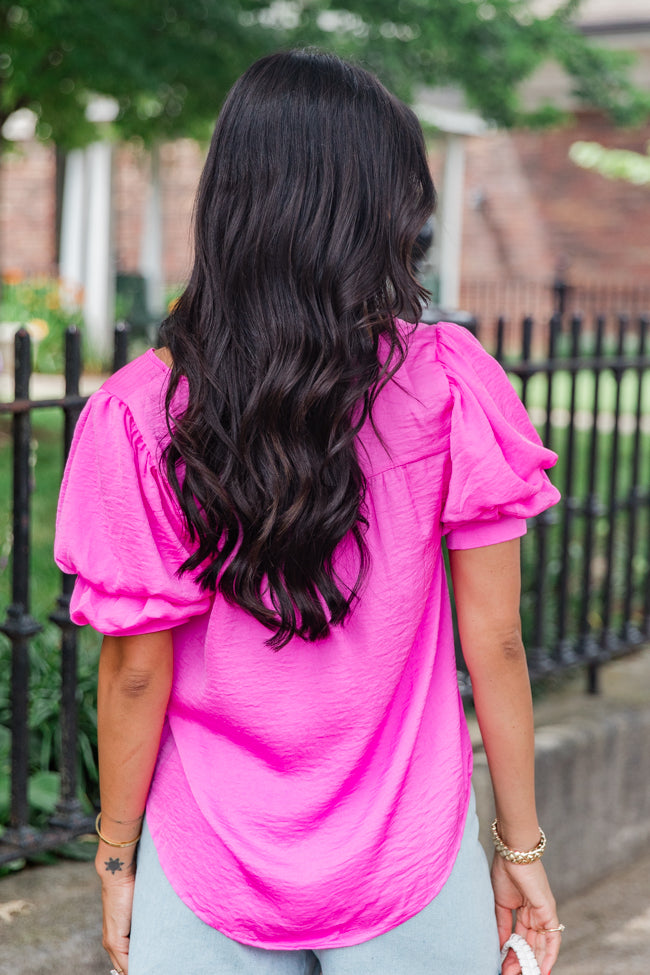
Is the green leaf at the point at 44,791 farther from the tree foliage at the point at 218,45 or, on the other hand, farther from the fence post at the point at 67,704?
the tree foliage at the point at 218,45

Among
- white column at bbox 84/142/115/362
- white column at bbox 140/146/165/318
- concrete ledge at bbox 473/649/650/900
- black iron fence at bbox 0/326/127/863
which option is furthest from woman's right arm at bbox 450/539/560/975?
white column at bbox 140/146/165/318

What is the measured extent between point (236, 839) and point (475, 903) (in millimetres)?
326

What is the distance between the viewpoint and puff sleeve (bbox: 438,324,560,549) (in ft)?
4.52

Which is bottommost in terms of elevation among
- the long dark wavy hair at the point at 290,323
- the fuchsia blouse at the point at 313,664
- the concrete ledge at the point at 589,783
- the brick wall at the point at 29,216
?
the concrete ledge at the point at 589,783

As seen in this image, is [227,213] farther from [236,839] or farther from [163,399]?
[236,839]

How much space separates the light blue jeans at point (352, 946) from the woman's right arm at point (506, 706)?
124 mm

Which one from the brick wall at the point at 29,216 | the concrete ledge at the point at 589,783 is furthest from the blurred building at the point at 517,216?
the concrete ledge at the point at 589,783

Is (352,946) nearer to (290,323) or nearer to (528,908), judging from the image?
(528,908)

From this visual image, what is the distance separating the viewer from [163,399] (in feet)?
4.38

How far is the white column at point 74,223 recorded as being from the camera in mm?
14703

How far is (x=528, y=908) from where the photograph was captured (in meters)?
1.58

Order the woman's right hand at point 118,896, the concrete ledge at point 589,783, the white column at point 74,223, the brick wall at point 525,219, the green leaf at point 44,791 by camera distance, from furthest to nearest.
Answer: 1. the brick wall at point 525,219
2. the white column at point 74,223
3. the concrete ledge at point 589,783
4. the green leaf at point 44,791
5. the woman's right hand at point 118,896

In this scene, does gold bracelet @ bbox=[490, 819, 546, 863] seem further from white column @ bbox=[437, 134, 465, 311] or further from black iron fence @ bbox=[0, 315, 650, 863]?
white column @ bbox=[437, 134, 465, 311]

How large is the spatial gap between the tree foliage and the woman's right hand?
15.4 ft
